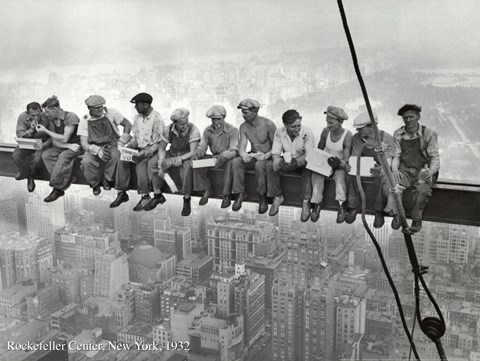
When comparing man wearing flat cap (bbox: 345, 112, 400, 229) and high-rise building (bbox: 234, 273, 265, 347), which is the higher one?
man wearing flat cap (bbox: 345, 112, 400, 229)

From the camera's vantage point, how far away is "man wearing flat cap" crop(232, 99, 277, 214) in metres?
5.08

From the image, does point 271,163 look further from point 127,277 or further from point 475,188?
point 127,277

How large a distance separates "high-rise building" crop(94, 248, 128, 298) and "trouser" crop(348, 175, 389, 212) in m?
4.53

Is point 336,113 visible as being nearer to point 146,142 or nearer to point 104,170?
point 146,142

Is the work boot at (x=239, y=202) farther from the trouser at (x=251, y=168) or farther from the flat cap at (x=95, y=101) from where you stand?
the flat cap at (x=95, y=101)

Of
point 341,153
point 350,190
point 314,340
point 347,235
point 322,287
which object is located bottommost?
point 314,340

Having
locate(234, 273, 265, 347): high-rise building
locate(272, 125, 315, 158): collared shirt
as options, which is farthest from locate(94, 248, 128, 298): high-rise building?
locate(272, 125, 315, 158): collared shirt

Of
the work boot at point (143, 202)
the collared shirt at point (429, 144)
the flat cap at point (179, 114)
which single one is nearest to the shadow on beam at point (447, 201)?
the collared shirt at point (429, 144)

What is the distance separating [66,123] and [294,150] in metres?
2.36

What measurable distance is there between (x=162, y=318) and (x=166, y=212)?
1.48m

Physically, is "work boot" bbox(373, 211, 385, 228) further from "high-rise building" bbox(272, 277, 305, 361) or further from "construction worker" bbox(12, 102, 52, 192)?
"construction worker" bbox(12, 102, 52, 192)

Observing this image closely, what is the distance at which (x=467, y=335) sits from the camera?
6.57 metres

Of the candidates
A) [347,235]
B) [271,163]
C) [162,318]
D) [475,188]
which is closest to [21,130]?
[271,163]

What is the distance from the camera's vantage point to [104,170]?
5.78 m
